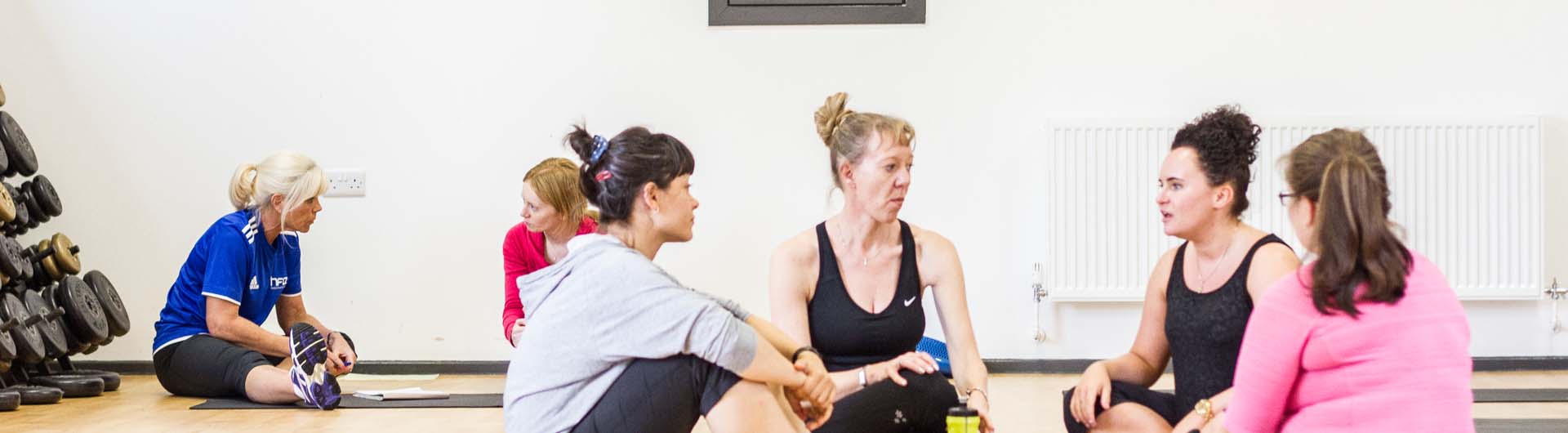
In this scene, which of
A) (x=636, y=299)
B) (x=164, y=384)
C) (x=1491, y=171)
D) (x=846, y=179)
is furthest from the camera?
(x=1491, y=171)

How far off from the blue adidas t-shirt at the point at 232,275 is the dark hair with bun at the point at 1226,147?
272 cm

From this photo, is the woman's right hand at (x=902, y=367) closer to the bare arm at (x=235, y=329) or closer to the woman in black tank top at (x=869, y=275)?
the woman in black tank top at (x=869, y=275)

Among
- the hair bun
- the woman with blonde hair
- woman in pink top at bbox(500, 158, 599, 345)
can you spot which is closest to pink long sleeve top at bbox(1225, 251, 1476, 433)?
the hair bun

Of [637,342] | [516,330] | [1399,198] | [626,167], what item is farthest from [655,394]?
[1399,198]

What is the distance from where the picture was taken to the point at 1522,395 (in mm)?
3885

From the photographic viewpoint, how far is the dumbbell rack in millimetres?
3908

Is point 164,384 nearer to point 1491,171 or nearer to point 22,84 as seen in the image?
point 22,84

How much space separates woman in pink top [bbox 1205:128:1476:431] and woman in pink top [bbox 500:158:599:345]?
2.17m

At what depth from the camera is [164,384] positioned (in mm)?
4047

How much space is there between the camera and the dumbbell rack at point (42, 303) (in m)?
3.91

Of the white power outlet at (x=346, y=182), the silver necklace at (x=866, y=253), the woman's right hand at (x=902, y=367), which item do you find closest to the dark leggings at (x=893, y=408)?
the woman's right hand at (x=902, y=367)

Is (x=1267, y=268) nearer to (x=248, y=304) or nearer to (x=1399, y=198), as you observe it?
(x=1399, y=198)

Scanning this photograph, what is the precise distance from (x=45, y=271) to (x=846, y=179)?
2.98 metres

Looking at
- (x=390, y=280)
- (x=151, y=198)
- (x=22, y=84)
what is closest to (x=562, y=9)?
(x=390, y=280)
